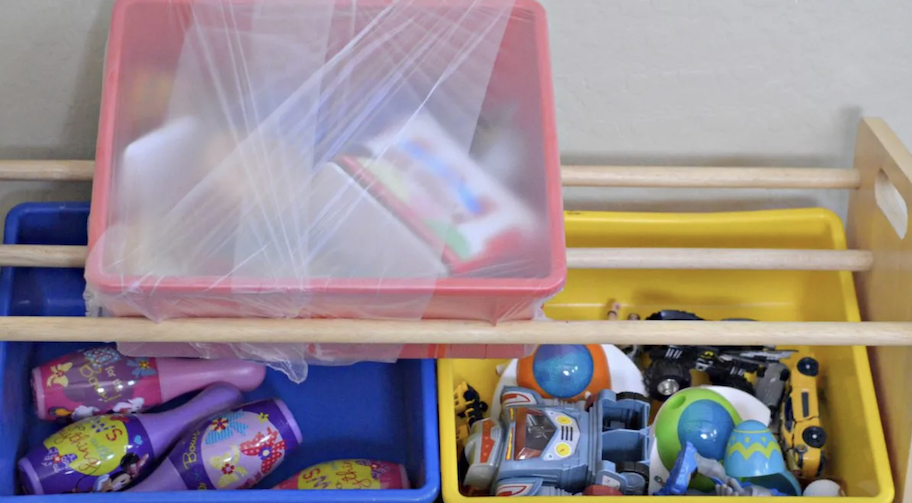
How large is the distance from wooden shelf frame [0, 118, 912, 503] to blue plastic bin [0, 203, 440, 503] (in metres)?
0.10

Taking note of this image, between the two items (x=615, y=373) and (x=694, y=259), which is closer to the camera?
(x=694, y=259)

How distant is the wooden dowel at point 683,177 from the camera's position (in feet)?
3.44

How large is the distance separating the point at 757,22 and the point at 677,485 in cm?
51

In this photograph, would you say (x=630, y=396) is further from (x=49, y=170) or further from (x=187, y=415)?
(x=49, y=170)

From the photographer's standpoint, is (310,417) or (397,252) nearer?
(397,252)

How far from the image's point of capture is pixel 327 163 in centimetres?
88

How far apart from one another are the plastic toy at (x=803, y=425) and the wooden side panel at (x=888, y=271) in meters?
0.07

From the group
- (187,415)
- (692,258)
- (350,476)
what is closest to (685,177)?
(692,258)

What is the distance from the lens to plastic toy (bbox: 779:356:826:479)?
105cm

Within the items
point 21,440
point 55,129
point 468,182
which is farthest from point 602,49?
point 21,440

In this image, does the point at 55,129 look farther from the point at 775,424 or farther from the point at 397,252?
the point at 775,424

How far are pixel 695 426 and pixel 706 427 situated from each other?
11mm

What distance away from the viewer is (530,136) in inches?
36.2

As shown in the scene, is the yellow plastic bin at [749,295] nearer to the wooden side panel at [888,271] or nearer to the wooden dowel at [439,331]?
the wooden side panel at [888,271]
